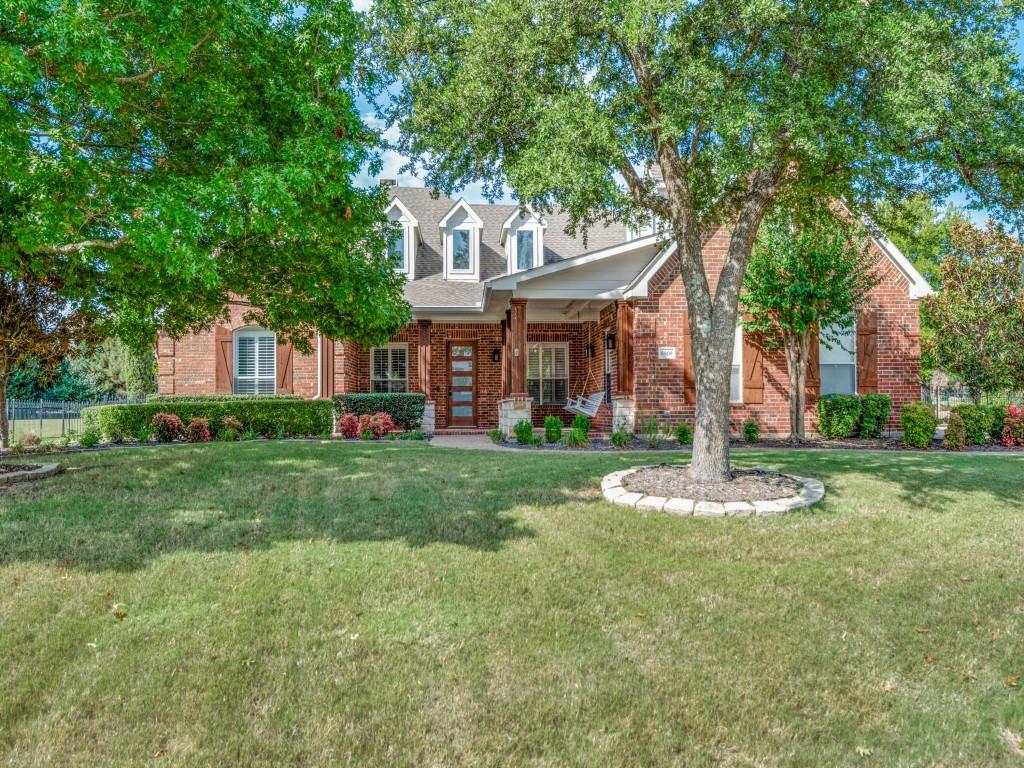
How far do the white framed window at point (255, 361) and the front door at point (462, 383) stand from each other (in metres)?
4.51

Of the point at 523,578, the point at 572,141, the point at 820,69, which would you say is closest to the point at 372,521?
the point at 523,578

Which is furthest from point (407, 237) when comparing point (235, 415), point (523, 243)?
point (235, 415)

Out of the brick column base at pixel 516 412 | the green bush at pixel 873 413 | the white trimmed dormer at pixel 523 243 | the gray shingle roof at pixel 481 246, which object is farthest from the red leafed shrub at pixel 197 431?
the green bush at pixel 873 413

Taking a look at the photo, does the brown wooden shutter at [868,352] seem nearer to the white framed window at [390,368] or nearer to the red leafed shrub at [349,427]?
the red leafed shrub at [349,427]

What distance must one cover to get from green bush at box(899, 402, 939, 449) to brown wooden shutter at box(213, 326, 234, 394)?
14.6 m

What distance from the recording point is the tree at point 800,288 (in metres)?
11.0

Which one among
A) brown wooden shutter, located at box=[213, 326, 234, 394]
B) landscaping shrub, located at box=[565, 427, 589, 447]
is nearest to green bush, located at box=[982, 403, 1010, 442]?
landscaping shrub, located at box=[565, 427, 589, 447]

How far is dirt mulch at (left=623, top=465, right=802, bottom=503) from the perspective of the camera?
601 centimetres

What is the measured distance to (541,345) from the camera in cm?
1655

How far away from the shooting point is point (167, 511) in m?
5.53

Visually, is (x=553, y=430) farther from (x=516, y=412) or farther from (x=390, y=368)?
(x=390, y=368)

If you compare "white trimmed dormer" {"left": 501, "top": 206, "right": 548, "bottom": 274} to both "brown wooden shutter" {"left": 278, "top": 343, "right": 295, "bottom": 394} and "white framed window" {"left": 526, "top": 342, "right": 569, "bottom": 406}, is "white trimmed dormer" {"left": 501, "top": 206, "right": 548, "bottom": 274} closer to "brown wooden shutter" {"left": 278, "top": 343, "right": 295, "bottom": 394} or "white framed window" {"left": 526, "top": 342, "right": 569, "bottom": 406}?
"white framed window" {"left": 526, "top": 342, "right": 569, "bottom": 406}

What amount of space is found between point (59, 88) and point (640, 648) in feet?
19.4

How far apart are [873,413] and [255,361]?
13.9 metres
